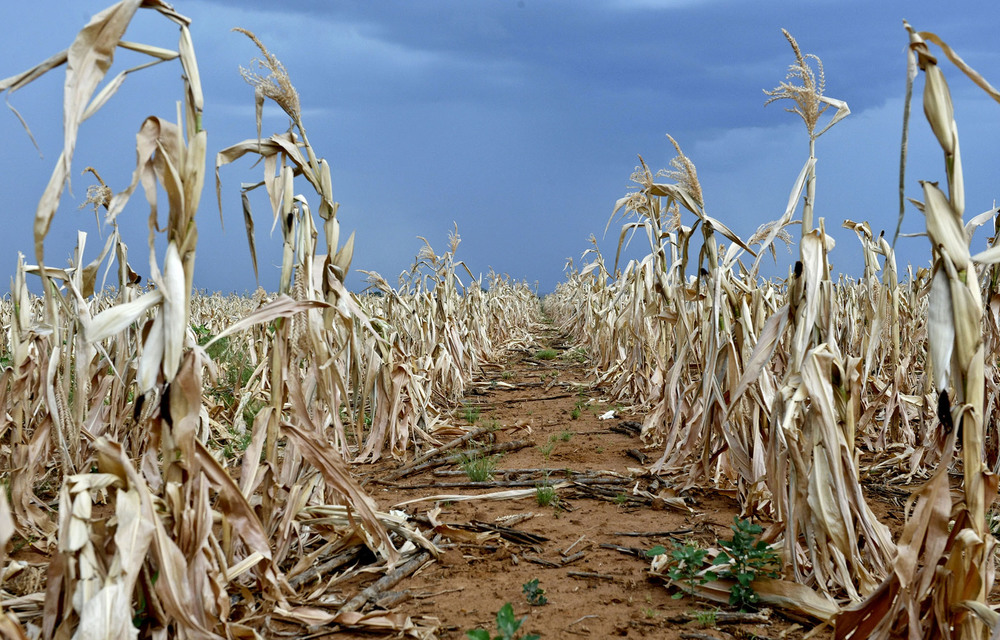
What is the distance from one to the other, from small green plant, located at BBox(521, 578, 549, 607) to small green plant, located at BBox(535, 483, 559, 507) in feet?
3.86

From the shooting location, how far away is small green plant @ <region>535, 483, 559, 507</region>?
4.09m

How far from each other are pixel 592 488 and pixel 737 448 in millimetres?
1007

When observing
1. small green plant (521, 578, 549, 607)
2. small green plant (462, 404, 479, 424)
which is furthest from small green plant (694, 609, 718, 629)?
small green plant (462, 404, 479, 424)

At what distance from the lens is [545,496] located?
4.08m

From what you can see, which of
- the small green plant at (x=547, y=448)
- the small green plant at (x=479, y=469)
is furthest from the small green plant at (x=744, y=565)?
the small green plant at (x=547, y=448)

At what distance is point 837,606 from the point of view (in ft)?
8.39

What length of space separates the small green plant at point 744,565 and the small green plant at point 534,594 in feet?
2.32

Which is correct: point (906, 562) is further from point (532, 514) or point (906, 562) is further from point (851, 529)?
point (532, 514)

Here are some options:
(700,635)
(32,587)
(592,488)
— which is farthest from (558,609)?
(32,587)

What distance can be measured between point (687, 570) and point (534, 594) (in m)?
0.65

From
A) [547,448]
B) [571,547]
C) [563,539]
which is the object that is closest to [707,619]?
[571,547]

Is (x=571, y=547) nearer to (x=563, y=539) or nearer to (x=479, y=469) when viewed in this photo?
(x=563, y=539)

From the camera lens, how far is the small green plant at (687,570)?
2873 millimetres

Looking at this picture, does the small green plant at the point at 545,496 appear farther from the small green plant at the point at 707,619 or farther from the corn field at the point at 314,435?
the small green plant at the point at 707,619
